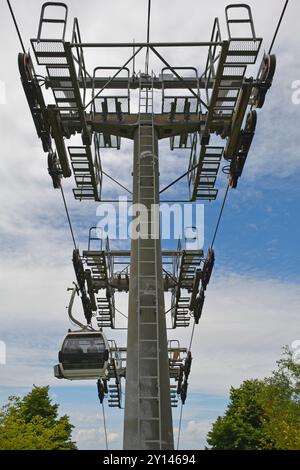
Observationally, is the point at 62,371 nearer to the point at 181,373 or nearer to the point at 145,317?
the point at 145,317

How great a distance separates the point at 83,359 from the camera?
1434 centimetres

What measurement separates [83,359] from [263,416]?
40.0 m

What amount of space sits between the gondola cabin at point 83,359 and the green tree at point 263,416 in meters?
16.0

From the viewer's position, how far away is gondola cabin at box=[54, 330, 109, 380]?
14320 mm

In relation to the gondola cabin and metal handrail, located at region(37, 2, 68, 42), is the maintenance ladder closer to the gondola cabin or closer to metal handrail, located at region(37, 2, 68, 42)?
the gondola cabin

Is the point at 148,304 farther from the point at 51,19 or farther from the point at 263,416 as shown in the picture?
the point at 263,416

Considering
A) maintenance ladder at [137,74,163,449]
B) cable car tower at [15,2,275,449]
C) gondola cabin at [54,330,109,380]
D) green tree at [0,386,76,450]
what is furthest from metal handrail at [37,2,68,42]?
green tree at [0,386,76,450]

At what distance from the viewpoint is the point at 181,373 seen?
93.4ft

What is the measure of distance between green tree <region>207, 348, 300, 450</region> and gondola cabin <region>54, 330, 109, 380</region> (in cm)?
1598

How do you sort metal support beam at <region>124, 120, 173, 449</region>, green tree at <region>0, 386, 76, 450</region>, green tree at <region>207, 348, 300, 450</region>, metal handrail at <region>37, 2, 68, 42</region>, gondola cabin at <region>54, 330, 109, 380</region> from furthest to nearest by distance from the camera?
green tree at <region>207, 348, 300, 450</region>
green tree at <region>0, 386, 76, 450</region>
gondola cabin at <region>54, 330, 109, 380</region>
metal support beam at <region>124, 120, 173, 449</region>
metal handrail at <region>37, 2, 68, 42</region>

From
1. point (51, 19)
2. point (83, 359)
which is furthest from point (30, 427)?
point (51, 19)

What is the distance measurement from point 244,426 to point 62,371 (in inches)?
1572
